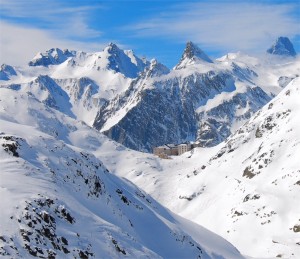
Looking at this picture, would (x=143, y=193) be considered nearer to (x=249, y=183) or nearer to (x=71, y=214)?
(x=71, y=214)

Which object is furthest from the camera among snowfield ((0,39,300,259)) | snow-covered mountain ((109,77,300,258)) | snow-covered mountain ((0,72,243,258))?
snow-covered mountain ((109,77,300,258))

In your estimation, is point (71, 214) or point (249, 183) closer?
point (71, 214)

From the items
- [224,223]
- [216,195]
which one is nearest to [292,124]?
[216,195]

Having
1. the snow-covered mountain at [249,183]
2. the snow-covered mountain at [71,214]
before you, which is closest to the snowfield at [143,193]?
the snow-covered mountain at [71,214]

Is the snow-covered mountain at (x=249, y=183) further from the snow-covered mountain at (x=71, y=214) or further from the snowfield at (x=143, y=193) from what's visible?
the snow-covered mountain at (x=71, y=214)

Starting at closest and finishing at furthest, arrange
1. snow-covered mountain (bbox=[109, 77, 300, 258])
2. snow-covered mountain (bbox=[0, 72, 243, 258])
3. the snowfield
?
1. snow-covered mountain (bbox=[0, 72, 243, 258])
2. the snowfield
3. snow-covered mountain (bbox=[109, 77, 300, 258])

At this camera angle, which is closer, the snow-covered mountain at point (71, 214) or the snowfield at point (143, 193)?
the snow-covered mountain at point (71, 214)

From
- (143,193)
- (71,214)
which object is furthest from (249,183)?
(71,214)

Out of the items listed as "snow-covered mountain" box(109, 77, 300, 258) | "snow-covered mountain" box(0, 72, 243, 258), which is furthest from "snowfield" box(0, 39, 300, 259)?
"snow-covered mountain" box(109, 77, 300, 258)

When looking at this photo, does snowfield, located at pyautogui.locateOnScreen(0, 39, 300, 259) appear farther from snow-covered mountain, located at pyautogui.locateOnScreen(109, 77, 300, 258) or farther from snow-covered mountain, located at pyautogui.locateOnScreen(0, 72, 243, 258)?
snow-covered mountain, located at pyautogui.locateOnScreen(109, 77, 300, 258)
